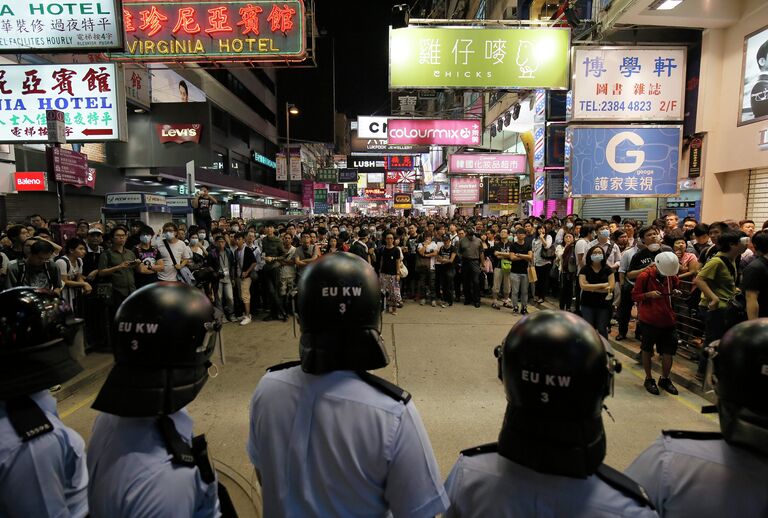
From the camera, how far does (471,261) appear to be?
9742 millimetres

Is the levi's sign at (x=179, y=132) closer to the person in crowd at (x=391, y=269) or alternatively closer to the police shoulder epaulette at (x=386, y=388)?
the person in crowd at (x=391, y=269)

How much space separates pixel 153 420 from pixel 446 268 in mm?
9005

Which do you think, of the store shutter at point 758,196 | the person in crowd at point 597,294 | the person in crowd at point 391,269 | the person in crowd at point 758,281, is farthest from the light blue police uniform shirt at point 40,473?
the store shutter at point 758,196

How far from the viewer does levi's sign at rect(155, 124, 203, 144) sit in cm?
2078

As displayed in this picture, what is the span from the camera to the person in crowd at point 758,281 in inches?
168

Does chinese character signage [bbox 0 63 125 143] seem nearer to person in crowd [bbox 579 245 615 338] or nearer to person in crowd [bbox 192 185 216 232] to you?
person in crowd [bbox 192 185 216 232]

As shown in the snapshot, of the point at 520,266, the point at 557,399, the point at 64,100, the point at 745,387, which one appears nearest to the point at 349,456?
the point at 557,399

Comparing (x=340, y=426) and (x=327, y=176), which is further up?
(x=327, y=176)

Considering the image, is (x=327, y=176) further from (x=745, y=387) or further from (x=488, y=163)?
(x=745, y=387)

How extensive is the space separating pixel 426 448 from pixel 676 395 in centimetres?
509

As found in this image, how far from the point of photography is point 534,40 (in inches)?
280

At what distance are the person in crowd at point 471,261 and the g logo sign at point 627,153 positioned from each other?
3225mm

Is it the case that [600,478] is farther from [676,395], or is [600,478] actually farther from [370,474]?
[676,395]

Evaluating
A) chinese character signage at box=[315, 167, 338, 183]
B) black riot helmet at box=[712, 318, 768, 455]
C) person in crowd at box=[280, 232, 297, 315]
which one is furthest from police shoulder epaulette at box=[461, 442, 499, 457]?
chinese character signage at box=[315, 167, 338, 183]
